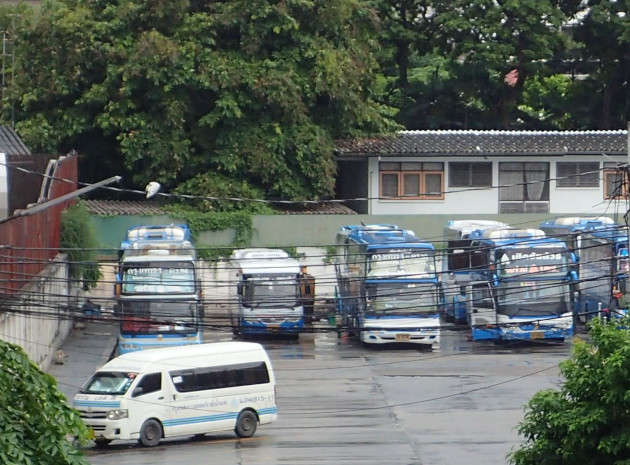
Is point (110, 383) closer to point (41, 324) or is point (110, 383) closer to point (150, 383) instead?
point (150, 383)

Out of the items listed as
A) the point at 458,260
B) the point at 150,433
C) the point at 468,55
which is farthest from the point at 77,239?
the point at 468,55

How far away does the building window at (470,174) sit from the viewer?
47500 millimetres

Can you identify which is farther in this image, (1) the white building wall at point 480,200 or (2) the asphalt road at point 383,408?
(1) the white building wall at point 480,200

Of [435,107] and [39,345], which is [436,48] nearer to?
[435,107]

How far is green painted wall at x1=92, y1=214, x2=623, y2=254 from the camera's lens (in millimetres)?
43844

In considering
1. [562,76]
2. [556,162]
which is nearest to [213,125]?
[556,162]

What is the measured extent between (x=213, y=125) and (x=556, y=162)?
46.0 ft

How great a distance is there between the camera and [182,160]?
43406 mm

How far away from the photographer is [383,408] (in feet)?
89.5

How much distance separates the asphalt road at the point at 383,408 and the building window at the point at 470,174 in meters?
10.4

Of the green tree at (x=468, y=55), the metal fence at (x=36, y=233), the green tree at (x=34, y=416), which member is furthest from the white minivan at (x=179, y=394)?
the green tree at (x=468, y=55)

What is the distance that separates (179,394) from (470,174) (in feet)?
84.4

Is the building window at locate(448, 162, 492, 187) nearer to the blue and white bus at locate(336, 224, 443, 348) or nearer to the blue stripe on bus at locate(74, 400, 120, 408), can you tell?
the blue and white bus at locate(336, 224, 443, 348)

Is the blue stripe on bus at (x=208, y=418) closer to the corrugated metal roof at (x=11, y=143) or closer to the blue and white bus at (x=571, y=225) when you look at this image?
the blue and white bus at (x=571, y=225)
